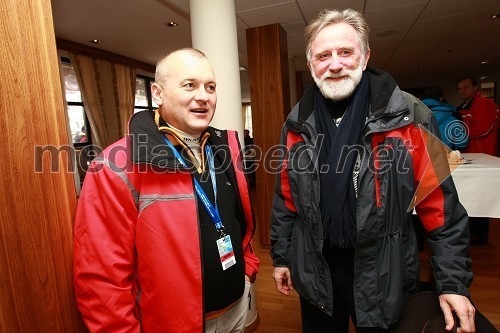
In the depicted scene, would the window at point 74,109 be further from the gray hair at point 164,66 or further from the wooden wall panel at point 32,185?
the wooden wall panel at point 32,185

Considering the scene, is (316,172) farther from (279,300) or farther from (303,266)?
(279,300)

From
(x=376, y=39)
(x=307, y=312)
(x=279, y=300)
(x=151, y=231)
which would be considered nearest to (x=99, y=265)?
(x=151, y=231)

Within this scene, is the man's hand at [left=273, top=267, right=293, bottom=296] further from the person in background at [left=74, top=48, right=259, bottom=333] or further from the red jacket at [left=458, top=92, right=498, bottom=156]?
the red jacket at [left=458, top=92, right=498, bottom=156]

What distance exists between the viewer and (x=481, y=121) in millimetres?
3660

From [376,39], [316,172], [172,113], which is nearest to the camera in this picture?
[172,113]

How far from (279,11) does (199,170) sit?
9.42ft

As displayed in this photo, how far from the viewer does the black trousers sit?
1239 mm

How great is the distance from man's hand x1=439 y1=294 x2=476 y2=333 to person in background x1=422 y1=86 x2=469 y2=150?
2.46 metres

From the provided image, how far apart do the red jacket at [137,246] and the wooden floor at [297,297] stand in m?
1.51

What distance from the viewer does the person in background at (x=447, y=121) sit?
313 centimetres

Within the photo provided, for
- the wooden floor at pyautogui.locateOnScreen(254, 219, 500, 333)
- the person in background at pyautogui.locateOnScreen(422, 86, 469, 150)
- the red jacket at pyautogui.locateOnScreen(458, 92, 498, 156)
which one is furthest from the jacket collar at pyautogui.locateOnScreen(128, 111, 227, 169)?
the red jacket at pyautogui.locateOnScreen(458, 92, 498, 156)

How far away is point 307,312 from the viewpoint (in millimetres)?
1422

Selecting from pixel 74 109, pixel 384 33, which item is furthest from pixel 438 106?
pixel 74 109

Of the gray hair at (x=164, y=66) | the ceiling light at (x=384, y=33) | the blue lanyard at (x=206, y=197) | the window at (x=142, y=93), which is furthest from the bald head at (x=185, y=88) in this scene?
the window at (x=142, y=93)
